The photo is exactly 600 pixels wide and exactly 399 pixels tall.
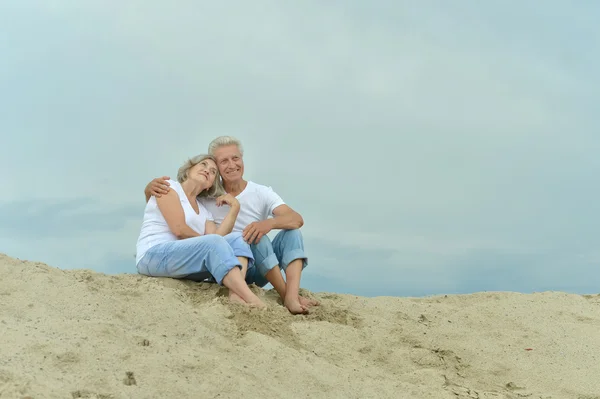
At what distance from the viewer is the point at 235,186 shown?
556 cm

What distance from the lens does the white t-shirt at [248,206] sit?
554 centimetres

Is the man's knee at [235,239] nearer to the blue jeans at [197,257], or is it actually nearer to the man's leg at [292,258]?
the blue jeans at [197,257]

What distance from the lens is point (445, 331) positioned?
5309 millimetres

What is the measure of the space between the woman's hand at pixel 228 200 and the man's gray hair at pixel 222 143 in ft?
1.56

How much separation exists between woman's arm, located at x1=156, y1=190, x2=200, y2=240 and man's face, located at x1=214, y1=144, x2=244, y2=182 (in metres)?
0.61

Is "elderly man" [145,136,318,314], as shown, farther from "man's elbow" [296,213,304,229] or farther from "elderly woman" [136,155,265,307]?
"elderly woman" [136,155,265,307]

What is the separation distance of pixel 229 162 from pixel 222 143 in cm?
18

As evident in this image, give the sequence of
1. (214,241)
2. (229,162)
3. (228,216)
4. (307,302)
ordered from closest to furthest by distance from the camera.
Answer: (214,241) → (228,216) → (307,302) → (229,162)

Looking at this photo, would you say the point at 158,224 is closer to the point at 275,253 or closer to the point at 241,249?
the point at 241,249

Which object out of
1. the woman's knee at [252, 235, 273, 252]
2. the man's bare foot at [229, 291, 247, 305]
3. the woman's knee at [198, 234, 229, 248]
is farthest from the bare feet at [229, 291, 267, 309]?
the woman's knee at [252, 235, 273, 252]

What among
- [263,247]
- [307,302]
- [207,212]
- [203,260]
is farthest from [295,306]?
[207,212]

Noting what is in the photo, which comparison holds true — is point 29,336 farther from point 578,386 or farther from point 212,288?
point 578,386

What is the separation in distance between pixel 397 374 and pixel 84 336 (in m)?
1.96

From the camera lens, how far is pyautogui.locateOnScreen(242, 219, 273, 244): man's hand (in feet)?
→ 17.0
